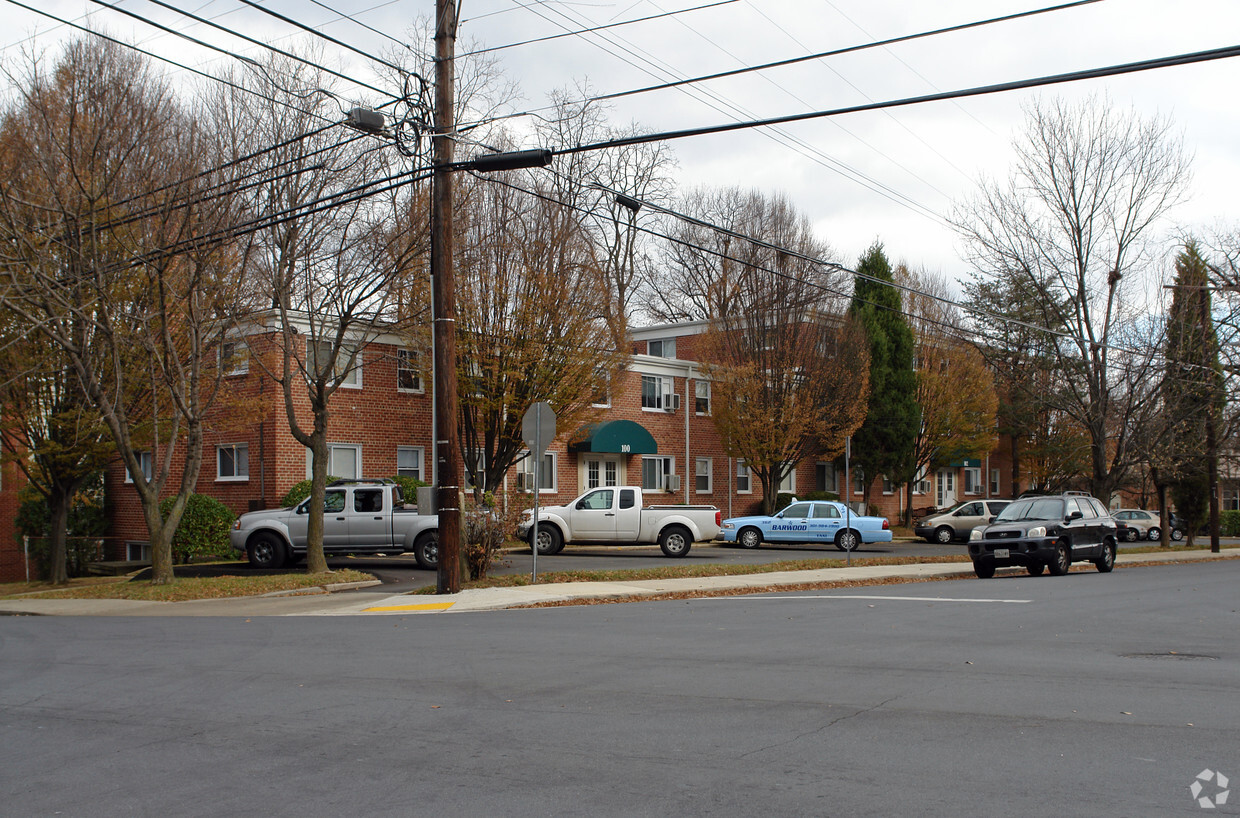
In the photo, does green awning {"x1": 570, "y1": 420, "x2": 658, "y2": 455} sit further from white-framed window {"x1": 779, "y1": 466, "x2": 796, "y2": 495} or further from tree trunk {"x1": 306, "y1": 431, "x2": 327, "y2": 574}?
tree trunk {"x1": 306, "y1": 431, "x2": 327, "y2": 574}

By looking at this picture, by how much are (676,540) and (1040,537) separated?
938 centimetres

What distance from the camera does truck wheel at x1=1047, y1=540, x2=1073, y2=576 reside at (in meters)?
21.1

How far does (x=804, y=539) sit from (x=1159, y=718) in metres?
25.0

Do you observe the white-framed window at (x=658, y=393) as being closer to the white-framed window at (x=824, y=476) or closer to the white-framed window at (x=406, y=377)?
the white-framed window at (x=824, y=476)

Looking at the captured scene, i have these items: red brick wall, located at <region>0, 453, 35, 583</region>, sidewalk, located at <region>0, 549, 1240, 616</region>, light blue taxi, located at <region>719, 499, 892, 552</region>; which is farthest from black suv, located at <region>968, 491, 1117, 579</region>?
red brick wall, located at <region>0, 453, 35, 583</region>

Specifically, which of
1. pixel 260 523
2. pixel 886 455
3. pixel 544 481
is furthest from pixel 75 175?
Result: pixel 886 455

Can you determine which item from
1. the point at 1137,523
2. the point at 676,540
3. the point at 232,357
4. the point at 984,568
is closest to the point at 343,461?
the point at 232,357

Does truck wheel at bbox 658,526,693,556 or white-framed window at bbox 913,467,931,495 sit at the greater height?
white-framed window at bbox 913,467,931,495

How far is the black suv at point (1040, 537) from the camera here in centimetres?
2103

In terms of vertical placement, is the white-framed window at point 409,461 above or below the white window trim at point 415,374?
below

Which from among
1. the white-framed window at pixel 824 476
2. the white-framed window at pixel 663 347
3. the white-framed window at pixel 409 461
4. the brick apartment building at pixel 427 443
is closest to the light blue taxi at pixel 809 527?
the brick apartment building at pixel 427 443

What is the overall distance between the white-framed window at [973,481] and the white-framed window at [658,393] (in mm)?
22908

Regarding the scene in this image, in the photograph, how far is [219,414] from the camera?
29.1 metres

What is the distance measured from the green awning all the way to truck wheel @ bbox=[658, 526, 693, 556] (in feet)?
26.8
